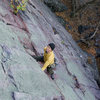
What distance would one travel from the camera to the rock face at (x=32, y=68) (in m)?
5.06

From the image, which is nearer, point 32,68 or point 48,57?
point 32,68

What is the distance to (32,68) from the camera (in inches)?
237

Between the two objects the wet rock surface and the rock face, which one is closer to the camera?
the rock face

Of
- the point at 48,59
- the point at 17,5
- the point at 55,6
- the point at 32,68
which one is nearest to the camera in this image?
Answer: the point at 32,68

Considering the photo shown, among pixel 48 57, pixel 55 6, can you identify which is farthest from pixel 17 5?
pixel 55 6

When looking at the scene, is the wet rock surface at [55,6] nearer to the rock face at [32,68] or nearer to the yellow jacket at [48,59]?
the rock face at [32,68]

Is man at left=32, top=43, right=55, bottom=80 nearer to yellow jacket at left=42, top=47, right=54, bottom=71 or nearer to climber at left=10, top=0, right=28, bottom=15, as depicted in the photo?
yellow jacket at left=42, top=47, right=54, bottom=71

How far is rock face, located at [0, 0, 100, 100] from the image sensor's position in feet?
16.6

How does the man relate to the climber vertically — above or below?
below

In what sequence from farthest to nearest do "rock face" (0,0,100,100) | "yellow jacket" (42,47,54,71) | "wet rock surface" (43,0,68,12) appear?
"wet rock surface" (43,0,68,12) → "yellow jacket" (42,47,54,71) → "rock face" (0,0,100,100)

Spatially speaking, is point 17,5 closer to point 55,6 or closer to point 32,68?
point 32,68

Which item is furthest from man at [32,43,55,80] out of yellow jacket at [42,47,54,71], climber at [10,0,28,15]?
climber at [10,0,28,15]

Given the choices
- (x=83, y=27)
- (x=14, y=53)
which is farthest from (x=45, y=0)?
(x=14, y=53)

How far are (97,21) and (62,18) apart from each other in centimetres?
452
